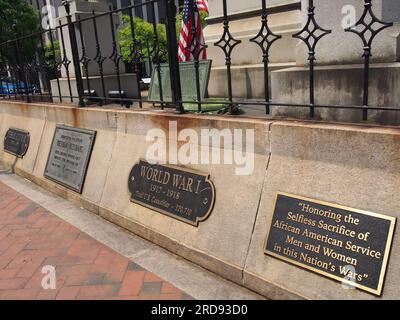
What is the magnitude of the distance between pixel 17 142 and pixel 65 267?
4059 millimetres

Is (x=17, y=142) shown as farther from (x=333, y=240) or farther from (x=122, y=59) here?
(x=333, y=240)

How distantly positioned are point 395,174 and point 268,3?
4900mm

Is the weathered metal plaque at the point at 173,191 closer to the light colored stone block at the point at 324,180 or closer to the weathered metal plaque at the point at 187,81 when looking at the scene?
the light colored stone block at the point at 324,180

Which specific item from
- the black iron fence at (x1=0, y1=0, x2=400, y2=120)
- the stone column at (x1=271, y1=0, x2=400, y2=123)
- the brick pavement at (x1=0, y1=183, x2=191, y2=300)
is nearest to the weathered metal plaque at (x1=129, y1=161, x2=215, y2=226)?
the brick pavement at (x1=0, y1=183, x2=191, y2=300)

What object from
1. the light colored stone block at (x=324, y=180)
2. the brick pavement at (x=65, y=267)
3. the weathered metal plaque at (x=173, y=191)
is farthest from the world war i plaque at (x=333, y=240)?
the brick pavement at (x=65, y=267)

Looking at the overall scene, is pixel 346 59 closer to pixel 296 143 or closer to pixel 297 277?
pixel 296 143

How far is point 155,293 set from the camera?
2.85m

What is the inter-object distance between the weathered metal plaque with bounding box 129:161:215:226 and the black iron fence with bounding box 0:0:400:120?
0.70m

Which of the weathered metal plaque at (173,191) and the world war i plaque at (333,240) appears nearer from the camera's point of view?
the world war i plaque at (333,240)

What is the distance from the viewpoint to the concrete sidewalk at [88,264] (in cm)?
289

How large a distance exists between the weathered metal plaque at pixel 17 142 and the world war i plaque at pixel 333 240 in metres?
5.14

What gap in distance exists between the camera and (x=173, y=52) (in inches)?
146

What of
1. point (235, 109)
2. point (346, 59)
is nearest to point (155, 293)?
point (235, 109)

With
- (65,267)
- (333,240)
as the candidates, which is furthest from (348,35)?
(65,267)
